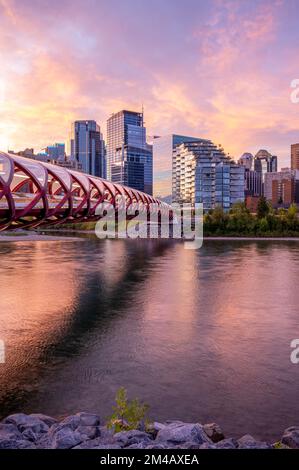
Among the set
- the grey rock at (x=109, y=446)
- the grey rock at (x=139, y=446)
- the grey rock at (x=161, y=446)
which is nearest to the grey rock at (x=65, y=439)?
the grey rock at (x=109, y=446)

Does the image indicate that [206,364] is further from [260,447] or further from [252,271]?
[252,271]

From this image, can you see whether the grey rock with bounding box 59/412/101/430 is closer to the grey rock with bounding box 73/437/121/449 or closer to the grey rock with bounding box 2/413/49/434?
the grey rock with bounding box 2/413/49/434

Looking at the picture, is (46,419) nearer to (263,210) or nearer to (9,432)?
(9,432)

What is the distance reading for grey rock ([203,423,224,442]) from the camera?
33.4ft

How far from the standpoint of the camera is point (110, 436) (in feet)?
32.6

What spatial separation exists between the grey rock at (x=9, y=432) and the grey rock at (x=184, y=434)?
11.2 ft

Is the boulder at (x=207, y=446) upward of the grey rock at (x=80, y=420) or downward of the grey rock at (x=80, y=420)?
upward

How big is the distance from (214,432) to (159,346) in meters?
7.57

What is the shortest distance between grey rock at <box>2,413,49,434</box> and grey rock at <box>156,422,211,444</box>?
2.96 m

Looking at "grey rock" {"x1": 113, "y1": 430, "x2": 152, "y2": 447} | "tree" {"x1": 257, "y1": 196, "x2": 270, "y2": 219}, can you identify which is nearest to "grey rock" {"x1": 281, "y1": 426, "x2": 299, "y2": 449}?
"grey rock" {"x1": 113, "y1": 430, "x2": 152, "y2": 447}

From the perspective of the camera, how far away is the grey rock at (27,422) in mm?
10367

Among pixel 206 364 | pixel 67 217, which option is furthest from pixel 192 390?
pixel 67 217

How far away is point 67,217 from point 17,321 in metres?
8.07

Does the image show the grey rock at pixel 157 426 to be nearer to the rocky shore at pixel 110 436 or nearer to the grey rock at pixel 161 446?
the rocky shore at pixel 110 436
